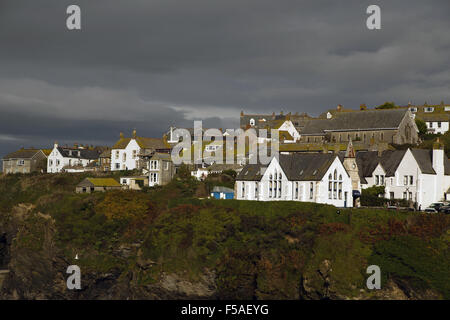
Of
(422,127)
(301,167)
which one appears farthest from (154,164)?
(422,127)

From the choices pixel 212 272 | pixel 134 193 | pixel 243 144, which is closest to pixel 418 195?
pixel 212 272

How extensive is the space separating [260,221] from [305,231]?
5.17 meters

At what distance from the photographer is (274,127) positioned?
372ft

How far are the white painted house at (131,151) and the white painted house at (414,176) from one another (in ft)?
137

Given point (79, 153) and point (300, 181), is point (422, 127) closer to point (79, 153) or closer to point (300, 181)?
point (300, 181)

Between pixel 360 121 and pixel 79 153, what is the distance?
2117 inches

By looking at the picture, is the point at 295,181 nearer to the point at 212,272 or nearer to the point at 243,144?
the point at 212,272

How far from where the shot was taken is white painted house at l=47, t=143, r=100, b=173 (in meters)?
110

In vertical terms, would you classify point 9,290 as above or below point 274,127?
below

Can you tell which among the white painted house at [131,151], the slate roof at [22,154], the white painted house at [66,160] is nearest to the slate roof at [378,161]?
the white painted house at [131,151]

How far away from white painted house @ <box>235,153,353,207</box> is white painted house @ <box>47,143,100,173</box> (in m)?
48.2

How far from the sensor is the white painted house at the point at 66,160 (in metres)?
110

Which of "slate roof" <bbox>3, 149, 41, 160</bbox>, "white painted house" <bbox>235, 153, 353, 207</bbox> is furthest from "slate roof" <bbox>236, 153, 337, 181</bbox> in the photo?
"slate roof" <bbox>3, 149, 41, 160</bbox>
